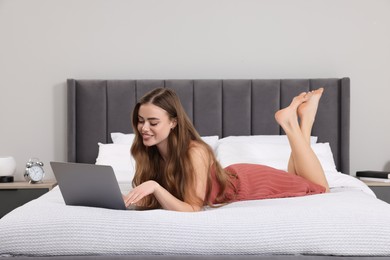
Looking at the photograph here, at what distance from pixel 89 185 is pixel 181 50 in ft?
8.00

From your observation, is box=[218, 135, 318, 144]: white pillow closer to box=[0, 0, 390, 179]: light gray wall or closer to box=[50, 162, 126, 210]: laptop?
box=[0, 0, 390, 179]: light gray wall

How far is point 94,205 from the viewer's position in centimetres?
243

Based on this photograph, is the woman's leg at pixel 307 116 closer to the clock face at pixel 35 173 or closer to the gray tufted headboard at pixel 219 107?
the gray tufted headboard at pixel 219 107

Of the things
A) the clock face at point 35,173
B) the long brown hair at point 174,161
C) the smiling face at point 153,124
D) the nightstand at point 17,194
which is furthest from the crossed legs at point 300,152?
the clock face at point 35,173

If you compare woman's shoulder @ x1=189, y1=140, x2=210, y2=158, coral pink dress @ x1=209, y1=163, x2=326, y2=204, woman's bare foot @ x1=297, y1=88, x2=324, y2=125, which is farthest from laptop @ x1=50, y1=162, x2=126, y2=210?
woman's bare foot @ x1=297, y1=88, x2=324, y2=125

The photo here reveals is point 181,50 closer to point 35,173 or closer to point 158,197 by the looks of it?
point 35,173

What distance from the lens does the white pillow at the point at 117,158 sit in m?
4.03

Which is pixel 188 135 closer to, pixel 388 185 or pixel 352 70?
pixel 388 185

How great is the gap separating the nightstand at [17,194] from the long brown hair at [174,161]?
1.57 m

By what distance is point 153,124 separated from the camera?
8.57 feet

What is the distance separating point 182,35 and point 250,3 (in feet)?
1.79

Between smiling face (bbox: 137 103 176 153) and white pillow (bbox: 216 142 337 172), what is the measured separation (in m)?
1.38

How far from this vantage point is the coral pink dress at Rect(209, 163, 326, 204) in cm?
294

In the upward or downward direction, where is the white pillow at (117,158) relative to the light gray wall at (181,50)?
downward
